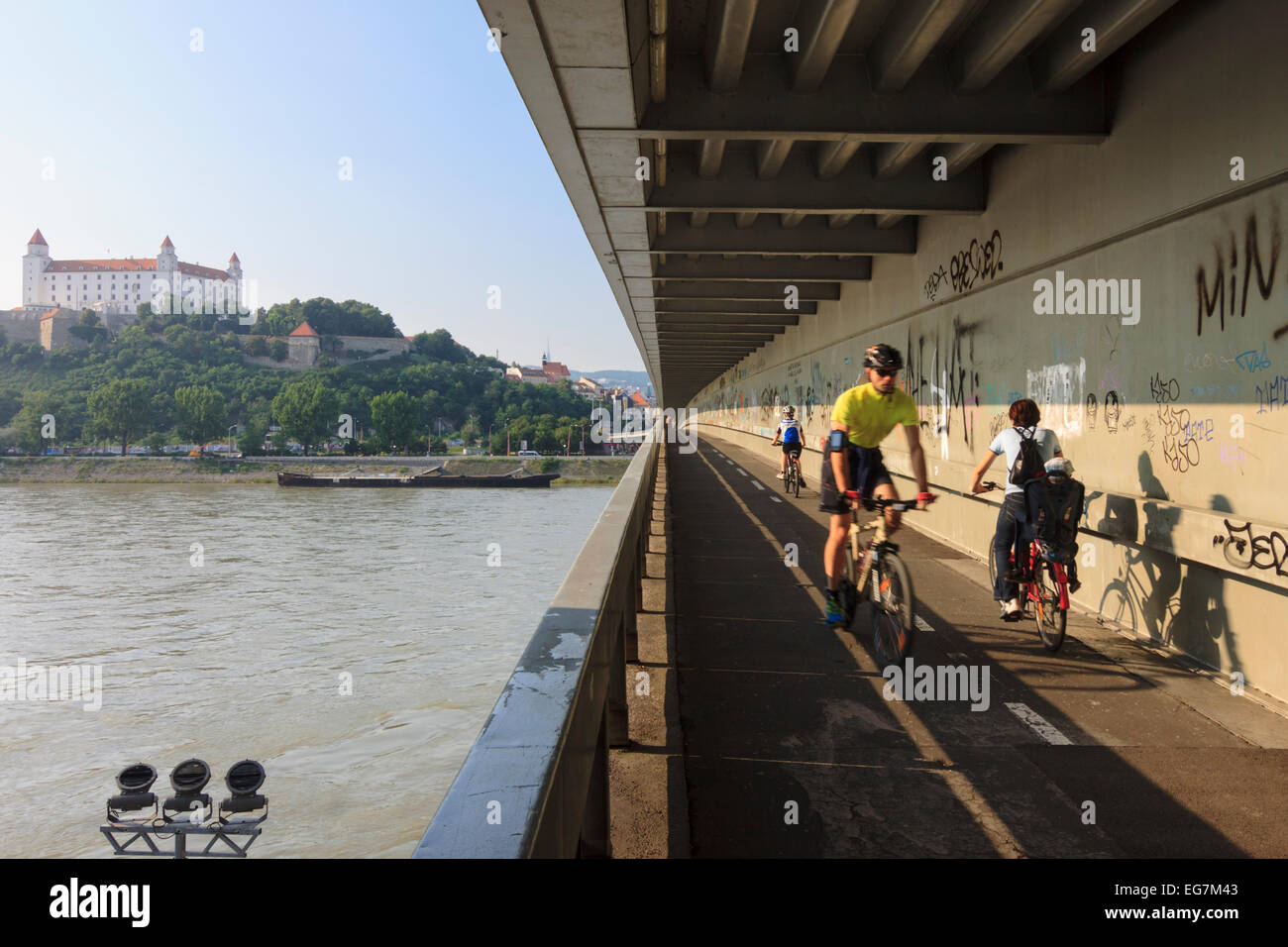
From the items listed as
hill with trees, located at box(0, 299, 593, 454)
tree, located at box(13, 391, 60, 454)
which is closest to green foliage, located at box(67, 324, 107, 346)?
hill with trees, located at box(0, 299, 593, 454)

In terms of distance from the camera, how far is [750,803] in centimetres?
393

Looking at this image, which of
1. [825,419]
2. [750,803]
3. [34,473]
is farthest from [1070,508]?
[34,473]

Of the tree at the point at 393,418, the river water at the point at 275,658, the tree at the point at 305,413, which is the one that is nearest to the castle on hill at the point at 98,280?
the tree at the point at 305,413

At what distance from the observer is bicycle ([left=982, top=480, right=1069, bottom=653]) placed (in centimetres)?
634

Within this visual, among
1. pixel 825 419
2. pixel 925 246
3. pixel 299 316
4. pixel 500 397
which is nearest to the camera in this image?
pixel 925 246

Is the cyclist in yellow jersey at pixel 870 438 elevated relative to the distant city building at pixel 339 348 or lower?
lower

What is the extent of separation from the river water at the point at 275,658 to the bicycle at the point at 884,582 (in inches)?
712

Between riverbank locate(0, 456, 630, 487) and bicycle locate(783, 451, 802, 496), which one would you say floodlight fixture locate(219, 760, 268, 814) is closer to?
bicycle locate(783, 451, 802, 496)

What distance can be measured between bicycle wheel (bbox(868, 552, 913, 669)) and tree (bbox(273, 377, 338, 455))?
5558 inches

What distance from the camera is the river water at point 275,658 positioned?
87.0 feet

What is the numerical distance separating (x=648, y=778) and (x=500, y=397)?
158406mm

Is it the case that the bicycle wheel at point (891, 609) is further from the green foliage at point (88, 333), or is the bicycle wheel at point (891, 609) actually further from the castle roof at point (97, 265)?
the castle roof at point (97, 265)
